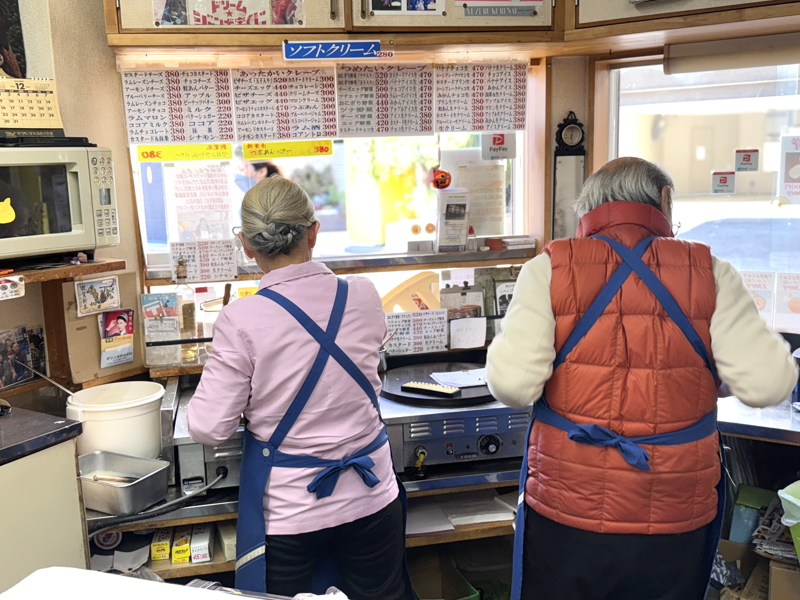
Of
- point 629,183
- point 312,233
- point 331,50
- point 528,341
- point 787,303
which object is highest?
point 331,50

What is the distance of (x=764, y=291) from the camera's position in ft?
8.24

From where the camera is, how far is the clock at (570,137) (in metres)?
2.67

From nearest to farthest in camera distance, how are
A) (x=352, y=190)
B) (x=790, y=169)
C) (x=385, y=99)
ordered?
(x=790, y=169), (x=385, y=99), (x=352, y=190)

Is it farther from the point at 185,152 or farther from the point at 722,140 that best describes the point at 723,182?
the point at 185,152

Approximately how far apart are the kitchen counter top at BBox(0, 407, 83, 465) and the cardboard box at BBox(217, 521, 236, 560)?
1.85 feet

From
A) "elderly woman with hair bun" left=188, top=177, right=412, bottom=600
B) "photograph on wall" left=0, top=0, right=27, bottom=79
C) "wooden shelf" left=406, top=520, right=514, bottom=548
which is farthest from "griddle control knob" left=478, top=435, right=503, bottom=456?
"photograph on wall" left=0, top=0, right=27, bottom=79

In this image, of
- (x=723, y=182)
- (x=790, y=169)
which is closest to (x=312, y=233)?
(x=723, y=182)

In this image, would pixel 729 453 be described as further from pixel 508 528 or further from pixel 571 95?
pixel 571 95

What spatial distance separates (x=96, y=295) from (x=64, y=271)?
15.0 inches

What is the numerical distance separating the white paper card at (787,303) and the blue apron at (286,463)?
4.97 ft

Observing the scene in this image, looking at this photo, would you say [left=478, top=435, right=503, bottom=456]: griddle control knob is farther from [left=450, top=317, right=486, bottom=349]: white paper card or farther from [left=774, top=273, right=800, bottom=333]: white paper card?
[left=774, top=273, right=800, bottom=333]: white paper card

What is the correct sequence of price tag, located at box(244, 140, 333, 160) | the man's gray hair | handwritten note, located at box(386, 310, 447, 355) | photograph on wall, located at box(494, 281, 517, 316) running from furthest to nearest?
photograph on wall, located at box(494, 281, 517, 316) → handwritten note, located at box(386, 310, 447, 355) → price tag, located at box(244, 140, 333, 160) → the man's gray hair

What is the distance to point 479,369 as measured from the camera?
2.54 m

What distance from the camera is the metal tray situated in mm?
1935
